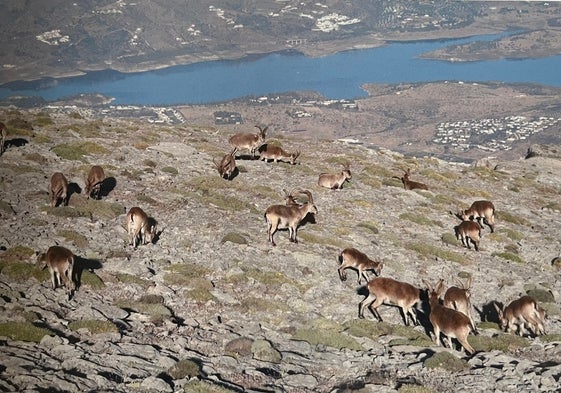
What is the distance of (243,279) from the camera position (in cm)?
2378

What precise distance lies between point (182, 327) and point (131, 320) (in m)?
1.69

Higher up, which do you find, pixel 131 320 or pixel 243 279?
pixel 243 279

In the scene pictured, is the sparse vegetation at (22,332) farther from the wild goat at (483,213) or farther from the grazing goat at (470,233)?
the wild goat at (483,213)

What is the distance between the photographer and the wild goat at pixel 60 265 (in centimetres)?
1952

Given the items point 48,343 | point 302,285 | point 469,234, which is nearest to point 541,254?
point 469,234

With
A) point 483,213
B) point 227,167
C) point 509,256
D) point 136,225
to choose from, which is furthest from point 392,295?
point 227,167

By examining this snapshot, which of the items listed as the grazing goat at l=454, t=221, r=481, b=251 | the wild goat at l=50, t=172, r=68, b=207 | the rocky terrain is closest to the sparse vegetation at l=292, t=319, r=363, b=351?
the rocky terrain

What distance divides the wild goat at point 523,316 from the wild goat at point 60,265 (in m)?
16.3

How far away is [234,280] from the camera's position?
23625mm

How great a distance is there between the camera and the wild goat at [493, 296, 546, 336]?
856 inches

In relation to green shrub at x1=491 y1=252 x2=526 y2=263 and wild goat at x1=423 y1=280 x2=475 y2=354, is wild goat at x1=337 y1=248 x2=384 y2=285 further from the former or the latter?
green shrub at x1=491 y1=252 x2=526 y2=263

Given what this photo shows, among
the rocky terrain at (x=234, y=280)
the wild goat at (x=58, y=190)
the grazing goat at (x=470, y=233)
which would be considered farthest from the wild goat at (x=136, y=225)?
the grazing goat at (x=470, y=233)

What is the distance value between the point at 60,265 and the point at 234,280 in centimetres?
704

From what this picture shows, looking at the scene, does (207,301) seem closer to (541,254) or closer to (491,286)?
(491,286)
